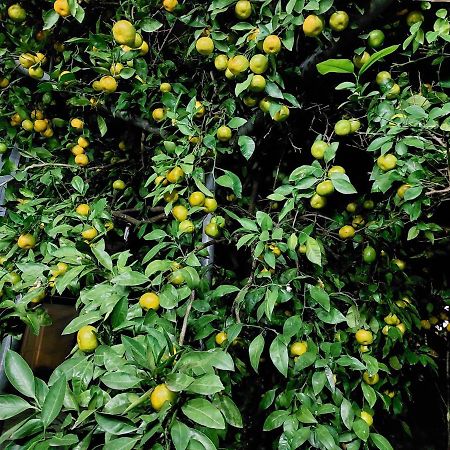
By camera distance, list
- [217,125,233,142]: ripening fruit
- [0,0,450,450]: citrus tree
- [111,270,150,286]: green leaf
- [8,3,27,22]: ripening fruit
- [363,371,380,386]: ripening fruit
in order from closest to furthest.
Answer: [0,0,450,450]: citrus tree
[111,270,150,286]: green leaf
[363,371,380,386]: ripening fruit
[217,125,233,142]: ripening fruit
[8,3,27,22]: ripening fruit

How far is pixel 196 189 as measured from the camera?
4.01 ft

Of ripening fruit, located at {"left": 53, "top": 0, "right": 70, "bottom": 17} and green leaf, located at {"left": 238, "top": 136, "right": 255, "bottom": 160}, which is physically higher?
ripening fruit, located at {"left": 53, "top": 0, "right": 70, "bottom": 17}

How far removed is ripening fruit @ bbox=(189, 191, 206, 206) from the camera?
1.12m

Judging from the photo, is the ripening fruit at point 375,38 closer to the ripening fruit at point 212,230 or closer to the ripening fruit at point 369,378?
the ripening fruit at point 212,230

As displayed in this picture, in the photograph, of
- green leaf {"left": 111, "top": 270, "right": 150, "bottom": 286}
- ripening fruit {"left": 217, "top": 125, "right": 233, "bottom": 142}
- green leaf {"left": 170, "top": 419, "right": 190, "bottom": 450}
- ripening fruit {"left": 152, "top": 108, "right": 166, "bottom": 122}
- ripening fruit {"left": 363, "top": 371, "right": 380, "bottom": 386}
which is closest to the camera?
green leaf {"left": 170, "top": 419, "right": 190, "bottom": 450}

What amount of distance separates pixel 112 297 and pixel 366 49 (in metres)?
0.92

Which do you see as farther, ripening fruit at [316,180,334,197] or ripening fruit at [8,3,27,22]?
ripening fruit at [8,3,27,22]

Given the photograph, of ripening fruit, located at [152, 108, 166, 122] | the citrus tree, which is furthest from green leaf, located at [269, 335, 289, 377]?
ripening fruit, located at [152, 108, 166, 122]

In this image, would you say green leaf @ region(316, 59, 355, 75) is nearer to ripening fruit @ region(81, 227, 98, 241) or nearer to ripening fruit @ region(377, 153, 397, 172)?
ripening fruit @ region(377, 153, 397, 172)

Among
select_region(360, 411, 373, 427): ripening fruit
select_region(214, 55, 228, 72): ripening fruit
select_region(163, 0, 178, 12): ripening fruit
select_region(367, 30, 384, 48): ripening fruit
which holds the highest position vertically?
select_region(163, 0, 178, 12): ripening fruit

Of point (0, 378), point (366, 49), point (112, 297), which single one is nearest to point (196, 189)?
point (112, 297)

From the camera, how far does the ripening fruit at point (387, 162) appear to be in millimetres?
1038

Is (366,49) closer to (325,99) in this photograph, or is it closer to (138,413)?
(325,99)

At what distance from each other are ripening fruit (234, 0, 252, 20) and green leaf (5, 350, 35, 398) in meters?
0.96
